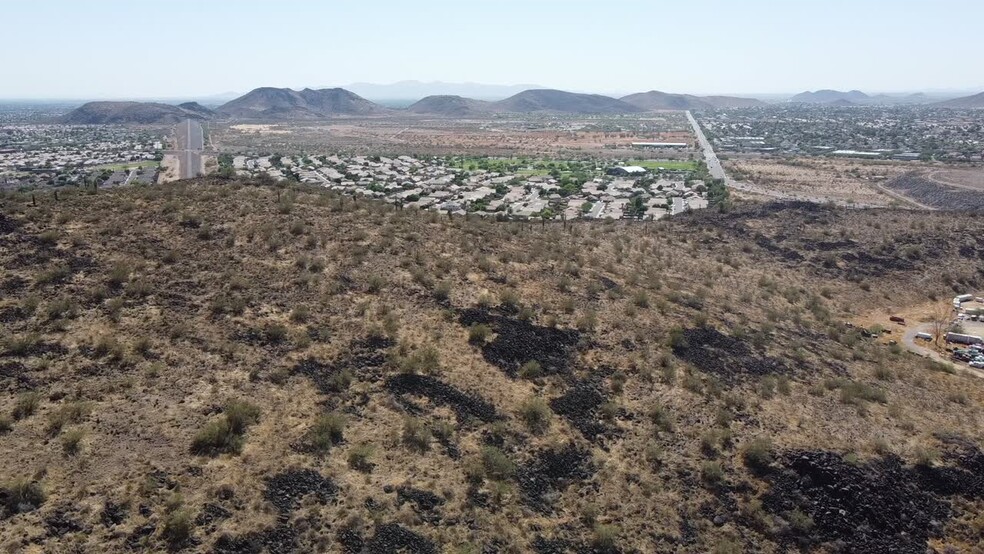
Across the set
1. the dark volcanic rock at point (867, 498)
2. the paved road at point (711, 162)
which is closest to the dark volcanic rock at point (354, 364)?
the dark volcanic rock at point (867, 498)

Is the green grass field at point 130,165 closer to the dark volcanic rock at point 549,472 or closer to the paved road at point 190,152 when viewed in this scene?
A: the paved road at point 190,152

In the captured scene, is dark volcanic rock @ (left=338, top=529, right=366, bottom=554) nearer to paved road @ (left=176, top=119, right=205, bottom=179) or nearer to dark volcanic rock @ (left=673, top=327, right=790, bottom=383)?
dark volcanic rock @ (left=673, top=327, right=790, bottom=383)

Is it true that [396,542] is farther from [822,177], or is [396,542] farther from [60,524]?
[822,177]

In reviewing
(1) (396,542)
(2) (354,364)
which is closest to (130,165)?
(2) (354,364)

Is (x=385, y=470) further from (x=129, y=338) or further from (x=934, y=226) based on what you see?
(x=934, y=226)

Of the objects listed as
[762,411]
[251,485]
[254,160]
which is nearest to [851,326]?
[762,411]
